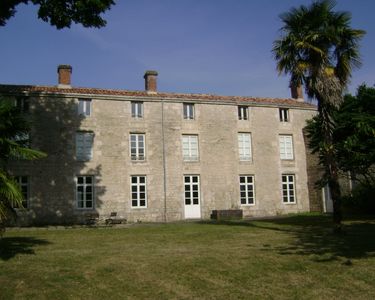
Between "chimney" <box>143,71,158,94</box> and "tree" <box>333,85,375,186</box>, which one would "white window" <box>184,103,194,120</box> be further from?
"tree" <box>333,85,375,186</box>

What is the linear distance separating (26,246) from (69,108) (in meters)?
12.1

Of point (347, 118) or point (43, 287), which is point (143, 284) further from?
point (347, 118)

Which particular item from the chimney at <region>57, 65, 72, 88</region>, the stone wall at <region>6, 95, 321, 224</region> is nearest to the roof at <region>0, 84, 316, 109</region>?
the stone wall at <region>6, 95, 321, 224</region>

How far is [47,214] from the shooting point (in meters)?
23.1

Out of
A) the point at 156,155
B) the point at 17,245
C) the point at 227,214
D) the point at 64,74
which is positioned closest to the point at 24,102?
the point at 64,74

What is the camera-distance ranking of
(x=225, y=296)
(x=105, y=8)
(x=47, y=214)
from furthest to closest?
1. (x=47, y=214)
2. (x=105, y=8)
3. (x=225, y=296)

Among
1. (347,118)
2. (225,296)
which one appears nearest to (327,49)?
(347,118)

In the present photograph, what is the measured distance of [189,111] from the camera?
26625 mm

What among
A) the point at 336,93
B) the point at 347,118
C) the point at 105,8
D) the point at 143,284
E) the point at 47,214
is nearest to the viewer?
the point at 143,284

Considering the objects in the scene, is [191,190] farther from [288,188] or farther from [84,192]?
[288,188]

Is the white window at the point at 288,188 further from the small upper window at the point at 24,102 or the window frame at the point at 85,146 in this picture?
the small upper window at the point at 24,102

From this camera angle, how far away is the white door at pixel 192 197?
25.6 meters

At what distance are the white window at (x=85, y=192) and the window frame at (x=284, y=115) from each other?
12.5 metres

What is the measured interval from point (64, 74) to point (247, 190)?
1262 cm
